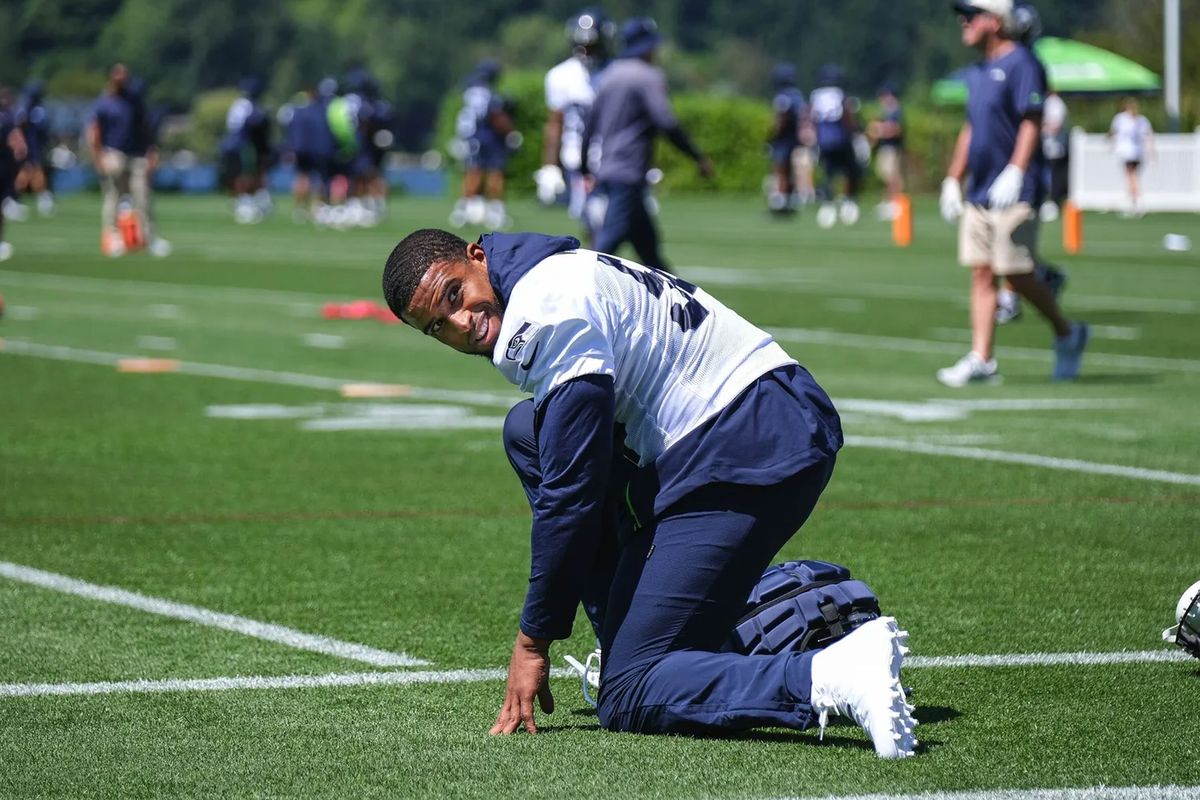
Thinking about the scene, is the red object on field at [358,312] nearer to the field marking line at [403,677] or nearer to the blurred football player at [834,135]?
the field marking line at [403,677]

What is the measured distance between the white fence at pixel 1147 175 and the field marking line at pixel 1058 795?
3648 centimetres

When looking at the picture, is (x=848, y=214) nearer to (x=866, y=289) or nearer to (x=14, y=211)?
(x=14, y=211)

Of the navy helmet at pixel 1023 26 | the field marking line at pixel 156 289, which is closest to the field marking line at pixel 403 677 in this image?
the navy helmet at pixel 1023 26

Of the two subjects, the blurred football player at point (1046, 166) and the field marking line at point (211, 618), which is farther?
the blurred football player at point (1046, 166)

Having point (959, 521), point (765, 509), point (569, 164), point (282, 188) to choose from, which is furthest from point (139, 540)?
point (282, 188)

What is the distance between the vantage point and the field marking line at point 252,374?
1257cm

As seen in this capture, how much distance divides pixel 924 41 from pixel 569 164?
364 feet

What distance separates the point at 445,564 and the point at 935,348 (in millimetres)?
8261

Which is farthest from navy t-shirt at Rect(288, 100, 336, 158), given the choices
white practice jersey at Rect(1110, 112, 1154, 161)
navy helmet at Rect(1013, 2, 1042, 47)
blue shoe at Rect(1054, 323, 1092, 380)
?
blue shoe at Rect(1054, 323, 1092, 380)

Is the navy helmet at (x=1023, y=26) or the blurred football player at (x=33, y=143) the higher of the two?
the navy helmet at (x=1023, y=26)

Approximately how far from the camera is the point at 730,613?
Result: 17.3 feet

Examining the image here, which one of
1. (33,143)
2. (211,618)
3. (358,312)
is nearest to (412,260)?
(211,618)

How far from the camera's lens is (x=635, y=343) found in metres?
5.07

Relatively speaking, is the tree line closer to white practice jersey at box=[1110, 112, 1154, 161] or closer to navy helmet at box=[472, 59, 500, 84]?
white practice jersey at box=[1110, 112, 1154, 161]
